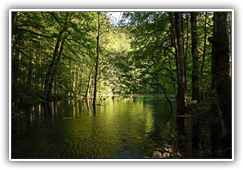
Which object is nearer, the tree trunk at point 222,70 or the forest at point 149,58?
the tree trunk at point 222,70

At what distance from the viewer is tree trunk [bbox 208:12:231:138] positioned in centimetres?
511

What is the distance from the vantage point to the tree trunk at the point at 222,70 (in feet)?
16.8

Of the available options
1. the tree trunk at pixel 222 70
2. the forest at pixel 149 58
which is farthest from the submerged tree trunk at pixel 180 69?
the tree trunk at pixel 222 70

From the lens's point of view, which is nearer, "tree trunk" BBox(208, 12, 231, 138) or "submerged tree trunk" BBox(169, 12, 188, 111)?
"tree trunk" BBox(208, 12, 231, 138)

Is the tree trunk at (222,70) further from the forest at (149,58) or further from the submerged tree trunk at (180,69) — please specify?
the submerged tree trunk at (180,69)

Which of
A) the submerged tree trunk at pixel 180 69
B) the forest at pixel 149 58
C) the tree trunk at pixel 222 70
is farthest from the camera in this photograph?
the submerged tree trunk at pixel 180 69

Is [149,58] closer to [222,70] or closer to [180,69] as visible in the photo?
[180,69]

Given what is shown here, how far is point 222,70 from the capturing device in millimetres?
5242

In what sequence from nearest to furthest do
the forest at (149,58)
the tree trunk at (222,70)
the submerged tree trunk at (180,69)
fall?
the tree trunk at (222,70) → the forest at (149,58) → the submerged tree trunk at (180,69)

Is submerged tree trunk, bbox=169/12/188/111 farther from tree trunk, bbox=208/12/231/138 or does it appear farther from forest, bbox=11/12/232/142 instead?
Result: tree trunk, bbox=208/12/231/138

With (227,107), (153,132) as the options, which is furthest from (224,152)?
(153,132)

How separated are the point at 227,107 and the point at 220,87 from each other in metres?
0.68

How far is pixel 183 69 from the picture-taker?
11898 mm

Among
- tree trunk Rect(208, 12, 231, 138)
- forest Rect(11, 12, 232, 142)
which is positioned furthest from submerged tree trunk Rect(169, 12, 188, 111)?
tree trunk Rect(208, 12, 231, 138)
